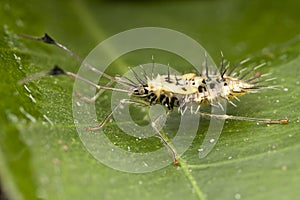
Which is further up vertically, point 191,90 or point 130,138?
point 191,90

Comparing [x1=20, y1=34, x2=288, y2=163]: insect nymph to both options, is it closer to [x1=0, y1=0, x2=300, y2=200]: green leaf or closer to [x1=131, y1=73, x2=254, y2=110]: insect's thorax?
[x1=131, y1=73, x2=254, y2=110]: insect's thorax

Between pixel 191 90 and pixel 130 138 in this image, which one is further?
pixel 191 90

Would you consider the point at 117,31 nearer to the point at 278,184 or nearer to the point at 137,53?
the point at 137,53

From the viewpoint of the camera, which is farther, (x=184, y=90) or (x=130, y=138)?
(x=184, y=90)

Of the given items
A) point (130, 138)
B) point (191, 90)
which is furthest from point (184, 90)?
point (130, 138)

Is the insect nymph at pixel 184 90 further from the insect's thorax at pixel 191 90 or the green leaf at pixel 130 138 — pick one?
the green leaf at pixel 130 138

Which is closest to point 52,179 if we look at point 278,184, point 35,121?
point 35,121

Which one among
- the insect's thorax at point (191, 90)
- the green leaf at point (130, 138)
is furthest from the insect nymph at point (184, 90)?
the green leaf at point (130, 138)

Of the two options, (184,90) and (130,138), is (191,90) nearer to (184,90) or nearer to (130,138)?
(184,90)
